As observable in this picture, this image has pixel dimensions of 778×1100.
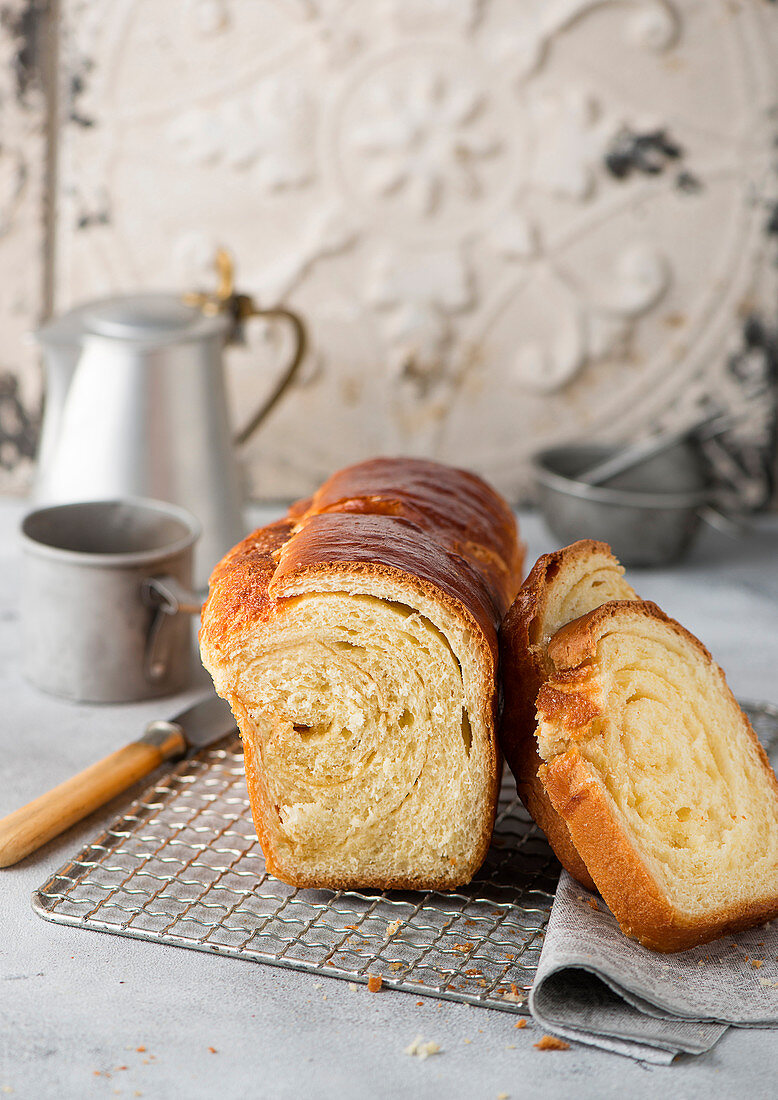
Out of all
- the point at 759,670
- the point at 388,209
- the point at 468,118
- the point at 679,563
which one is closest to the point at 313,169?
the point at 388,209

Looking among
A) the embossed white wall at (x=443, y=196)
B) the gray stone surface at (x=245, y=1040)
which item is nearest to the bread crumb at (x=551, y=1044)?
the gray stone surface at (x=245, y=1040)

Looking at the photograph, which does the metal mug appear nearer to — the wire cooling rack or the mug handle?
the mug handle

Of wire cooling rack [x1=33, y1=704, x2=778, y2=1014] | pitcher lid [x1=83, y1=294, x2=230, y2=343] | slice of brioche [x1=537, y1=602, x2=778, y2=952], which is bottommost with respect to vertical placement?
wire cooling rack [x1=33, y1=704, x2=778, y2=1014]

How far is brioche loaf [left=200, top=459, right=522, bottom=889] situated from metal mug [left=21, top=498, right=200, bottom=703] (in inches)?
13.9

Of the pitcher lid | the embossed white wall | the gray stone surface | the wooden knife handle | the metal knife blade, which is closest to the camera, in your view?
the gray stone surface

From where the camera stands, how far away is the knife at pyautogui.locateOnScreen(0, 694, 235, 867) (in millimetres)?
1166

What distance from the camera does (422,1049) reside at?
91cm

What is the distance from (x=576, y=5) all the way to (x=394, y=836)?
5.50 feet

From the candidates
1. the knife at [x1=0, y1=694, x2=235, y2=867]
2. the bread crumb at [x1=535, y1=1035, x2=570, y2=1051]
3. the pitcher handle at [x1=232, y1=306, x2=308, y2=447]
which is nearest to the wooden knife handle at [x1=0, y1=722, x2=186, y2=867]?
the knife at [x1=0, y1=694, x2=235, y2=867]

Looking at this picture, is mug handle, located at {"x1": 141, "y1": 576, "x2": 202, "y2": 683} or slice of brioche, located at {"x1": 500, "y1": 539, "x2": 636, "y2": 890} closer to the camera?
slice of brioche, located at {"x1": 500, "y1": 539, "x2": 636, "y2": 890}

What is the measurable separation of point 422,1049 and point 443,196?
171 centimetres

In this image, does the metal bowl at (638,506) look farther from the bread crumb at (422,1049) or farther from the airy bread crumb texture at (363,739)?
the bread crumb at (422,1049)

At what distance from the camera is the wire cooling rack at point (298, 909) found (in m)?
1.00

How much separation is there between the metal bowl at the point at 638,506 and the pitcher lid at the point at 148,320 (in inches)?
26.7
